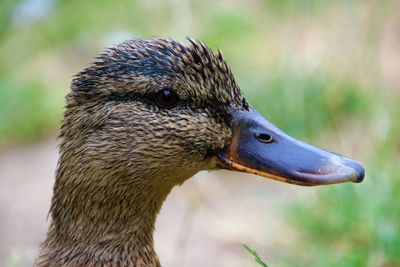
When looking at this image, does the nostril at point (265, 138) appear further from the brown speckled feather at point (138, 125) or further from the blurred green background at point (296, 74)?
the blurred green background at point (296, 74)

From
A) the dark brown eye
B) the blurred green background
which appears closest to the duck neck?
the dark brown eye

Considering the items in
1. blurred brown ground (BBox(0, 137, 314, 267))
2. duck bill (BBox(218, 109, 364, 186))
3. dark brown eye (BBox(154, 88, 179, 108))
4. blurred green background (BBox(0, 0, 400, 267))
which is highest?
dark brown eye (BBox(154, 88, 179, 108))

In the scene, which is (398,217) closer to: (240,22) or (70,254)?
(70,254)

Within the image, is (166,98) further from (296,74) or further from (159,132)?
(296,74)

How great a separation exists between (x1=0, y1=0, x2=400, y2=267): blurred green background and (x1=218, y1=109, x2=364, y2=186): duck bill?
1.06 meters

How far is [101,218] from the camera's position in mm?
2736

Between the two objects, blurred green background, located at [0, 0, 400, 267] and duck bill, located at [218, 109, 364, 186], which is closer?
duck bill, located at [218, 109, 364, 186]

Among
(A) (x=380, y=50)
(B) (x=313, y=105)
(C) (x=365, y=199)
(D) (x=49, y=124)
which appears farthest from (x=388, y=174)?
(D) (x=49, y=124)

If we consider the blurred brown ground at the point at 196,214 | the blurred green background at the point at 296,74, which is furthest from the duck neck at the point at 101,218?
the blurred brown ground at the point at 196,214

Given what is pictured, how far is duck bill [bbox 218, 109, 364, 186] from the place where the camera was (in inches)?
103

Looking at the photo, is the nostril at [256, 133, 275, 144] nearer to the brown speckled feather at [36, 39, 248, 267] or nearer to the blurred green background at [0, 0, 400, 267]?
the brown speckled feather at [36, 39, 248, 267]

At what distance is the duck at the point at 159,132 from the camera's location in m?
2.63

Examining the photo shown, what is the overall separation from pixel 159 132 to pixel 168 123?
0.11 ft

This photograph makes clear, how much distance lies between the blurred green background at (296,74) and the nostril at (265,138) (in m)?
1.09
